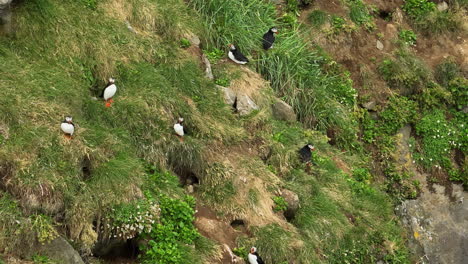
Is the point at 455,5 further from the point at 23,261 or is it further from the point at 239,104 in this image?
the point at 23,261

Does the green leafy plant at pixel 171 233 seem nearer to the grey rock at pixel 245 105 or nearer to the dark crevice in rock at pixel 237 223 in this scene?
the dark crevice in rock at pixel 237 223

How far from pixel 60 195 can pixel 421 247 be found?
6.65 m

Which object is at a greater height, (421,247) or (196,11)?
(196,11)

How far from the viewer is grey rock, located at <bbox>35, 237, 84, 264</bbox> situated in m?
6.77

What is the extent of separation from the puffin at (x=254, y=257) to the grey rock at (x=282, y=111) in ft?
11.6

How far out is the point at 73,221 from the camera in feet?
23.5

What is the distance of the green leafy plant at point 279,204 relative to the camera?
30.5 ft

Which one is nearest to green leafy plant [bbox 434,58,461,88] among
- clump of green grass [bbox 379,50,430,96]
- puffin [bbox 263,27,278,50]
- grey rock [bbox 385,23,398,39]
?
clump of green grass [bbox 379,50,430,96]

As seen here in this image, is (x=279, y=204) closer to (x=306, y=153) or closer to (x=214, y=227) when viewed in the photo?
(x=214, y=227)

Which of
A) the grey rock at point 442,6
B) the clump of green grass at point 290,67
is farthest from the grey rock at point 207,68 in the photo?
the grey rock at point 442,6

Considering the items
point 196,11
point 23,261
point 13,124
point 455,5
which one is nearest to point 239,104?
point 196,11

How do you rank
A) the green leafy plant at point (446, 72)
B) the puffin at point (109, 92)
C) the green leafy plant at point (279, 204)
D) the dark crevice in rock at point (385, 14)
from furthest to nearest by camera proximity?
1. the dark crevice in rock at point (385, 14)
2. the green leafy plant at point (446, 72)
3. the green leafy plant at point (279, 204)
4. the puffin at point (109, 92)

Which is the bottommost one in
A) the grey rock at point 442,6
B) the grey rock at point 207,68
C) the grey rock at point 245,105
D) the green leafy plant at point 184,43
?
the grey rock at point 245,105

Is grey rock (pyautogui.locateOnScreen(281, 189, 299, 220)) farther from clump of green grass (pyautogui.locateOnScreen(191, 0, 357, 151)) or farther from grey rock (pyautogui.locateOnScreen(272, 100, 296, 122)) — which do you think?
clump of green grass (pyautogui.locateOnScreen(191, 0, 357, 151))
